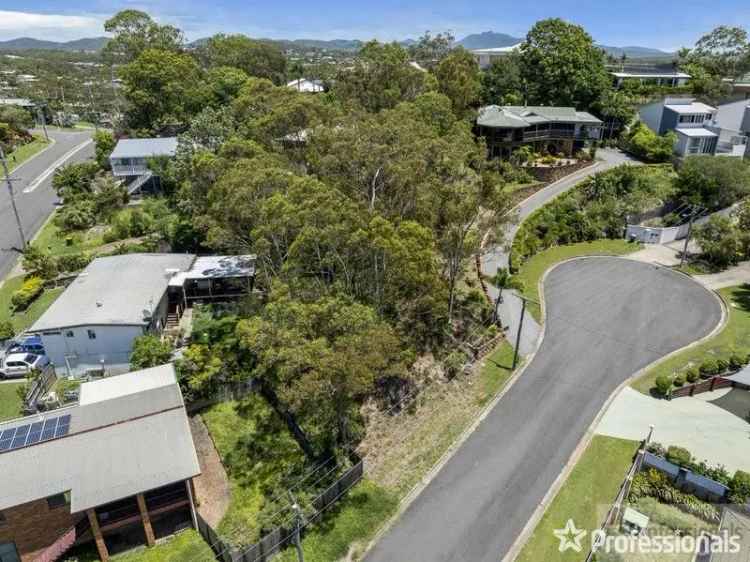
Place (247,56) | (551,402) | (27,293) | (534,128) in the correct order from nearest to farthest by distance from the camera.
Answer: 1. (551,402)
2. (27,293)
3. (534,128)
4. (247,56)

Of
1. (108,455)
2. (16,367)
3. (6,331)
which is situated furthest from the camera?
(6,331)

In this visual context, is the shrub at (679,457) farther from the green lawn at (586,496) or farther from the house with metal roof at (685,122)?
the house with metal roof at (685,122)

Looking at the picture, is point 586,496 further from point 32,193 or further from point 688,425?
point 32,193

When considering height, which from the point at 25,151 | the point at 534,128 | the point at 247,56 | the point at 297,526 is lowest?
the point at 297,526

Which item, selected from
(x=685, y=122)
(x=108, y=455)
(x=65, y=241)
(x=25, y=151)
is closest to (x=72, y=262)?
(x=65, y=241)

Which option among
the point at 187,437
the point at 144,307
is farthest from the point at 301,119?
the point at 187,437

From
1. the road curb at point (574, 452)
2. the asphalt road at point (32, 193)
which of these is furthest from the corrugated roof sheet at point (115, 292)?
the road curb at point (574, 452)
